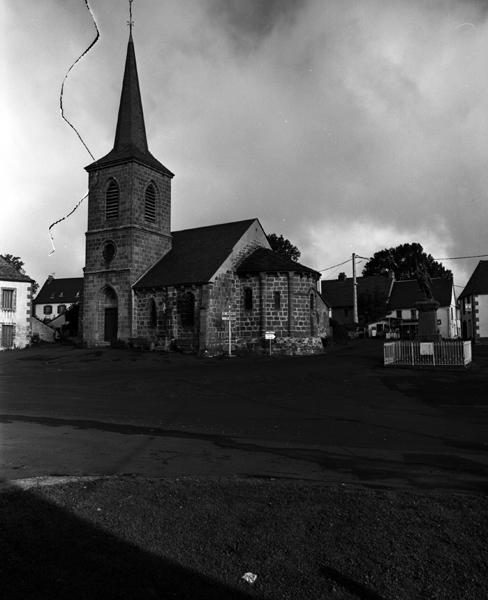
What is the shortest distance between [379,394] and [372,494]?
404 inches

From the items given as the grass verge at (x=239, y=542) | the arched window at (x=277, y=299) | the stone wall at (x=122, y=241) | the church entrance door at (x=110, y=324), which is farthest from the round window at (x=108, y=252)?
the grass verge at (x=239, y=542)

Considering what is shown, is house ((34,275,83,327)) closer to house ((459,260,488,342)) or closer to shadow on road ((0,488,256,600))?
house ((459,260,488,342))

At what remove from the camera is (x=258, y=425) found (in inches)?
422

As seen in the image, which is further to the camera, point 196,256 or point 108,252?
point 108,252

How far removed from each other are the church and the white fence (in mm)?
10229

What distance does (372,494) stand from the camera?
5.50 m

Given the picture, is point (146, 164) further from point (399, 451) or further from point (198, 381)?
point (399, 451)

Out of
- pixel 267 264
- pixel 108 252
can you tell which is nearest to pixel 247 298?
pixel 267 264

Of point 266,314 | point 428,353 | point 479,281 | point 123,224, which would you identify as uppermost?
point 123,224

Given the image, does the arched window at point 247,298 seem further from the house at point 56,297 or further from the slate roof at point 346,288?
the house at point 56,297

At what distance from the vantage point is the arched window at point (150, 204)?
123 ft

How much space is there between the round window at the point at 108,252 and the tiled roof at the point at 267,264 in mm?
9782

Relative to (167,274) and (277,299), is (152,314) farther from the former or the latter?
(277,299)

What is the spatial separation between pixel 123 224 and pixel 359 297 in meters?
38.3
